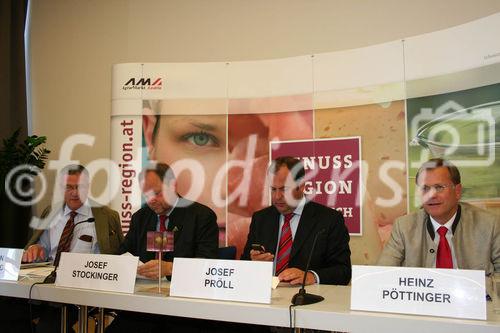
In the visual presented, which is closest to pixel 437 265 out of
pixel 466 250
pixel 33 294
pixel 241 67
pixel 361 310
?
pixel 466 250

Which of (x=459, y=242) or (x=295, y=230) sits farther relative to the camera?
(x=295, y=230)

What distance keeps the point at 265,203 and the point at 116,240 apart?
1.19 metres

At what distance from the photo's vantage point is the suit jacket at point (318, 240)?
8.43 feet

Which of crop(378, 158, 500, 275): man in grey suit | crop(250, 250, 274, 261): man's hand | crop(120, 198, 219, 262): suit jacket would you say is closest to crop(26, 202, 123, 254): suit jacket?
crop(120, 198, 219, 262): suit jacket

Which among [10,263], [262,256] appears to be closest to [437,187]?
[262,256]

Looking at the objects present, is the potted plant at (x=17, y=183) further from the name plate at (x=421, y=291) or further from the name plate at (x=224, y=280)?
the name plate at (x=421, y=291)

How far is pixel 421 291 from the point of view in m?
1.51

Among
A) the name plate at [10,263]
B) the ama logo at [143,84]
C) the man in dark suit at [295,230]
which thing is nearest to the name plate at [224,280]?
the man in dark suit at [295,230]

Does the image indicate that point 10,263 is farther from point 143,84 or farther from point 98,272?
point 143,84

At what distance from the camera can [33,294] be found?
215 centimetres

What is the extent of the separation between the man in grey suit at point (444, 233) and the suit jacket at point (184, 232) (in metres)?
0.96

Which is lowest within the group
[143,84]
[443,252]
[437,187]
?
[443,252]

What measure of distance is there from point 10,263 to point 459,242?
7.13 ft

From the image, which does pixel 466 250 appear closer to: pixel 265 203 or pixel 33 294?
pixel 265 203
